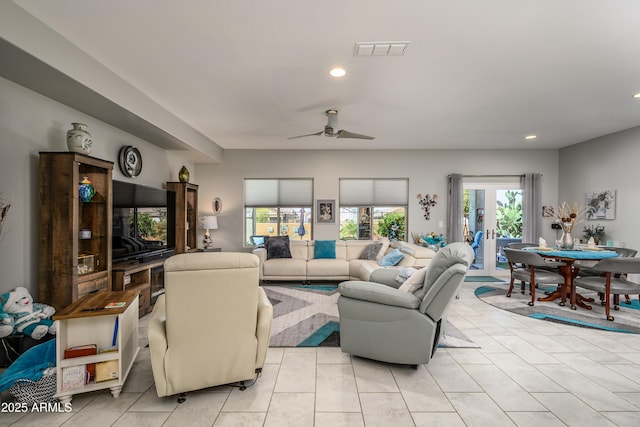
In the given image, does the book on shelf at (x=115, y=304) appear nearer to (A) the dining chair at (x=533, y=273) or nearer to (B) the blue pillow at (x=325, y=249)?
(B) the blue pillow at (x=325, y=249)

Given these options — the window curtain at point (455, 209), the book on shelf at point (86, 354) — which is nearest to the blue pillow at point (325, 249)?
the window curtain at point (455, 209)

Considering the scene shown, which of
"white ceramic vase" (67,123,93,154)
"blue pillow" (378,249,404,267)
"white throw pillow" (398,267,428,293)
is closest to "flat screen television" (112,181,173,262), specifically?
"white ceramic vase" (67,123,93,154)

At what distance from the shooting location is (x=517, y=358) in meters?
2.80

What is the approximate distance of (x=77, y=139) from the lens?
3.02m

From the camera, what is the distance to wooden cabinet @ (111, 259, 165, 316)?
140 inches

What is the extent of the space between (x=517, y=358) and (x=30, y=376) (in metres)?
3.77

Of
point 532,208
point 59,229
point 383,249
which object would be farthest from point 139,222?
point 532,208

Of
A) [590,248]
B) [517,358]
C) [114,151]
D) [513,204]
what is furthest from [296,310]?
[513,204]

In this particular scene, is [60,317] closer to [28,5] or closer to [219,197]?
[28,5]

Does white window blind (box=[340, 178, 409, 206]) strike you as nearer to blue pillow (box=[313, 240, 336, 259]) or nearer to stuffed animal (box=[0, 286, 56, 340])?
blue pillow (box=[313, 240, 336, 259])

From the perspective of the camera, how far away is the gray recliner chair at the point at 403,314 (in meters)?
2.39

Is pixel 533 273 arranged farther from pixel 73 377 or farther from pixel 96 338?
pixel 73 377

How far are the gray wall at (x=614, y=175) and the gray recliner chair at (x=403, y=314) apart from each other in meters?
4.63

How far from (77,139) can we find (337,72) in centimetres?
260
